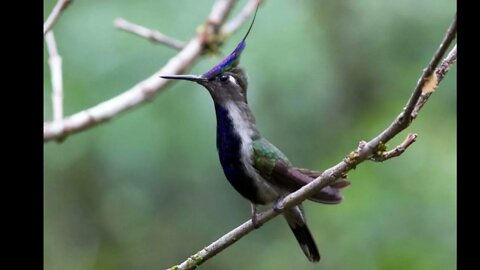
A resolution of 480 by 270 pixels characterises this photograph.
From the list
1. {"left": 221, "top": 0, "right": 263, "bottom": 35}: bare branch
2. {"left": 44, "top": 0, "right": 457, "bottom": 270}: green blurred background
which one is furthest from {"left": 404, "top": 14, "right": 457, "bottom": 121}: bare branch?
→ {"left": 44, "top": 0, "right": 457, "bottom": 270}: green blurred background

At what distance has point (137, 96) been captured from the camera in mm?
2738

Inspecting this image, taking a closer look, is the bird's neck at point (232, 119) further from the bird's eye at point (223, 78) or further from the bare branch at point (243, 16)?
the bare branch at point (243, 16)

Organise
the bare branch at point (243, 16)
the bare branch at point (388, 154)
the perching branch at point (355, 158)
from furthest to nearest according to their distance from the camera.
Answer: the bare branch at point (243, 16) < the bare branch at point (388, 154) < the perching branch at point (355, 158)

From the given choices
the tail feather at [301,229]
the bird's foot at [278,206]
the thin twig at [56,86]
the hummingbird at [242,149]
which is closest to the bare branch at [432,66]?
the hummingbird at [242,149]

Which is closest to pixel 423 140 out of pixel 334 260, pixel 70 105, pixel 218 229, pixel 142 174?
pixel 334 260

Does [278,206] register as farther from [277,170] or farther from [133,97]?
[133,97]

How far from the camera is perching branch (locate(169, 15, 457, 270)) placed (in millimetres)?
Result: 1500

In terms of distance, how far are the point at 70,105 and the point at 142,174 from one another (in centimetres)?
57

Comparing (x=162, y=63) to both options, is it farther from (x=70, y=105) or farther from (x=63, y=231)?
(x=63, y=231)

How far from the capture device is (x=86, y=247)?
16.7 feet

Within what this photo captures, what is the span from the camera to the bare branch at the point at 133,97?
253 centimetres

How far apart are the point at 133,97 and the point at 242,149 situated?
2.64 feet

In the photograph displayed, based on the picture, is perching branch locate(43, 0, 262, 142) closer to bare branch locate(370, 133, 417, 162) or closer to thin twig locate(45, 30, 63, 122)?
thin twig locate(45, 30, 63, 122)

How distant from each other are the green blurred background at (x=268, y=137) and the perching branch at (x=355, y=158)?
1.83 metres
